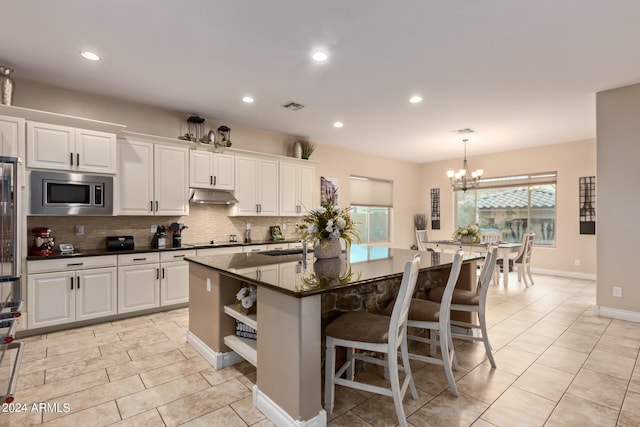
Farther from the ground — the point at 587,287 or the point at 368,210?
the point at 368,210

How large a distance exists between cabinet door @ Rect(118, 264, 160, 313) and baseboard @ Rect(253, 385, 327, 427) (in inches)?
102

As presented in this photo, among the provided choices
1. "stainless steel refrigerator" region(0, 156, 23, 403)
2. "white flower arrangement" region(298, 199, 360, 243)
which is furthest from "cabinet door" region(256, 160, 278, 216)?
"stainless steel refrigerator" region(0, 156, 23, 403)

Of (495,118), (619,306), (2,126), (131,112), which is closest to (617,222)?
(619,306)

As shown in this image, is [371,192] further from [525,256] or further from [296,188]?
→ [525,256]

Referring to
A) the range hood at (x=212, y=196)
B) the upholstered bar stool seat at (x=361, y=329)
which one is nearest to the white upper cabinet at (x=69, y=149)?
the range hood at (x=212, y=196)

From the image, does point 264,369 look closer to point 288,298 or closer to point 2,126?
point 288,298

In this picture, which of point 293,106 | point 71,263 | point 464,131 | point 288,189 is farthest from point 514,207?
point 71,263

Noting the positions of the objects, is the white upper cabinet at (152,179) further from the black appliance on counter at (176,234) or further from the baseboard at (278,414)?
the baseboard at (278,414)

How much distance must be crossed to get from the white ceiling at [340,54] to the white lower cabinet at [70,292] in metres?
2.10

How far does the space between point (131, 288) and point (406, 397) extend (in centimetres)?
340

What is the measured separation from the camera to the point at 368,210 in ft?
25.5

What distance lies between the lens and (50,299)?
343 centimetres

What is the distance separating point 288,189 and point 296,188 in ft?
0.58

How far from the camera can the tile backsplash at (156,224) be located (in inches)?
153
